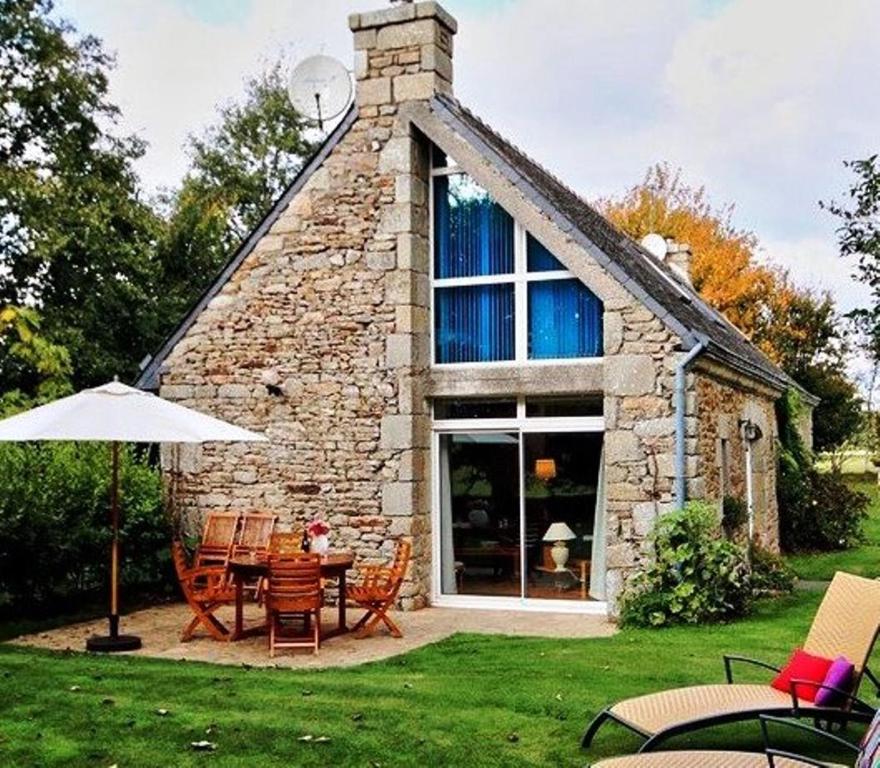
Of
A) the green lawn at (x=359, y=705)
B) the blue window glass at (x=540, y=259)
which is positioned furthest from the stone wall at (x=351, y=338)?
the green lawn at (x=359, y=705)

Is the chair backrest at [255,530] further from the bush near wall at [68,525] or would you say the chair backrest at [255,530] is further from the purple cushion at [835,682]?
the purple cushion at [835,682]

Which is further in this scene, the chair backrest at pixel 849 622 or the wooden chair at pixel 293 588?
the wooden chair at pixel 293 588

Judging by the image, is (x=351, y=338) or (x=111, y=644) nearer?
(x=111, y=644)

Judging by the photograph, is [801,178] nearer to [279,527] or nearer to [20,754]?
[279,527]

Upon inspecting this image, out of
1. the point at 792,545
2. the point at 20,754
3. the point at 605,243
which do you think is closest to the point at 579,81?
the point at 792,545

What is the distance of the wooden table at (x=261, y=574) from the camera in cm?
1038

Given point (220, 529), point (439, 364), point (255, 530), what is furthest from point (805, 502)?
point (220, 529)

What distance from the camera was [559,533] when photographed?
12750mm

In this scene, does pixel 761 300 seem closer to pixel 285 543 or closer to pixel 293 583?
pixel 285 543

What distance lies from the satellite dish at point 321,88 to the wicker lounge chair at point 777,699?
953cm

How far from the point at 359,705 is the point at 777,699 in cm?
281

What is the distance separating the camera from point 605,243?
44.9 ft

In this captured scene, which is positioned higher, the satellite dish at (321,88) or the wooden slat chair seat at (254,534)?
the satellite dish at (321,88)

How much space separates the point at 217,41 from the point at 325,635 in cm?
2988
